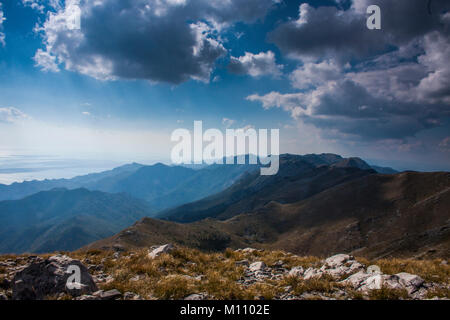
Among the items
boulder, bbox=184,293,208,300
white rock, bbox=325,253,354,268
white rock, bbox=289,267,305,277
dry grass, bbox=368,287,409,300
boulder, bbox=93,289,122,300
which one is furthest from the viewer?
white rock, bbox=325,253,354,268

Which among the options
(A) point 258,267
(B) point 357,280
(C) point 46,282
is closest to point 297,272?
(A) point 258,267

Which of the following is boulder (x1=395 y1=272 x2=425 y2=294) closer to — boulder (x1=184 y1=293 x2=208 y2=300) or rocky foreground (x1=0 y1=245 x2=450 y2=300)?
rocky foreground (x1=0 y1=245 x2=450 y2=300)

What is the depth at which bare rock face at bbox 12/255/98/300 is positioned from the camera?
7.50m

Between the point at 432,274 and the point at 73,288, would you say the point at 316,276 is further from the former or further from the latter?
the point at 73,288

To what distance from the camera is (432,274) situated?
909cm

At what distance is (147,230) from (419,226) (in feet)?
Answer: 666

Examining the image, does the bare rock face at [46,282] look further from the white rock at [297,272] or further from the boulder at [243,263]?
the white rock at [297,272]

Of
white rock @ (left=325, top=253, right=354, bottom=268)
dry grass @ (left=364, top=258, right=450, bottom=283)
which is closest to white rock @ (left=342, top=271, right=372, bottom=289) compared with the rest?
dry grass @ (left=364, top=258, right=450, bottom=283)

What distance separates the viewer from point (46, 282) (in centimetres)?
782

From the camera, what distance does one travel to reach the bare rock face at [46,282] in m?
7.50

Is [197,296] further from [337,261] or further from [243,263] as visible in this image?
[337,261]
